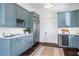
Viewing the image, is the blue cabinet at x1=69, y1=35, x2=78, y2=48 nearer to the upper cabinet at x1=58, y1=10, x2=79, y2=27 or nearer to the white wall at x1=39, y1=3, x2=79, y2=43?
the upper cabinet at x1=58, y1=10, x2=79, y2=27

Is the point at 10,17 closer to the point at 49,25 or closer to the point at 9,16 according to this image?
the point at 9,16

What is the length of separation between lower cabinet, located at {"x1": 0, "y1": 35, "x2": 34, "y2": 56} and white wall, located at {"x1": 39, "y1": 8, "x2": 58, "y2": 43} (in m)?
0.42

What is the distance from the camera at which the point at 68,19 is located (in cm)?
286

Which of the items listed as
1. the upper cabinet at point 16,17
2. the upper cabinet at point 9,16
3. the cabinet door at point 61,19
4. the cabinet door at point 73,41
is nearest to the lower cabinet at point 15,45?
the upper cabinet at point 16,17

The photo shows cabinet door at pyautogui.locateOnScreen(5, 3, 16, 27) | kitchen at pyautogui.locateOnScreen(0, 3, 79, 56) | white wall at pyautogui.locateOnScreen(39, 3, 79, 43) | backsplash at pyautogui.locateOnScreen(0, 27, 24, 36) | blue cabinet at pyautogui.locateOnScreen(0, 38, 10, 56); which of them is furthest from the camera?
backsplash at pyautogui.locateOnScreen(0, 27, 24, 36)

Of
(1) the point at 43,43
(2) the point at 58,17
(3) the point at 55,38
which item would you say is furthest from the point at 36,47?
(2) the point at 58,17

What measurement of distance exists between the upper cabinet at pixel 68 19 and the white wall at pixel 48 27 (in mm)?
190

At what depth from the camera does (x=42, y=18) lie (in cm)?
265

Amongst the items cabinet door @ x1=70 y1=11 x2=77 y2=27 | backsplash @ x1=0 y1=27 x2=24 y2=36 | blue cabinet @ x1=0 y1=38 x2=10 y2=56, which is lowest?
blue cabinet @ x1=0 y1=38 x2=10 y2=56

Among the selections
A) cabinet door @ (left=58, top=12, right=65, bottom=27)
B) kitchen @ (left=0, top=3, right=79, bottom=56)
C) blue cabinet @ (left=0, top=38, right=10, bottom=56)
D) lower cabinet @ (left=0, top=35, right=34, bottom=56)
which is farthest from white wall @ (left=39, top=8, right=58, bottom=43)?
blue cabinet @ (left=0, top=38, right=10, bottom=56)

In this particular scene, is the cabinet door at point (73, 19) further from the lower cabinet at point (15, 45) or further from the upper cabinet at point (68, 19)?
the lower cabinet at point (15, 45)

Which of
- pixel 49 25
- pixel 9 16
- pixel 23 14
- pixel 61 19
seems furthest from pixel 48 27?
pixel 9 16

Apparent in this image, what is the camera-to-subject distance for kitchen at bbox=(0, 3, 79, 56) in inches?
95.7

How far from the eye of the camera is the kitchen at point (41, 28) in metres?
2.43
